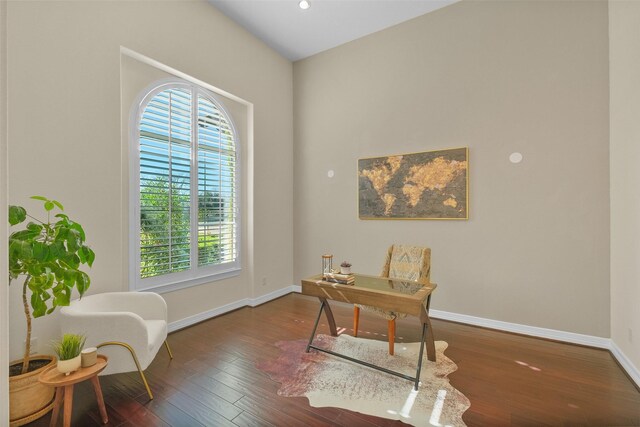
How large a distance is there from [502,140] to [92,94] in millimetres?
4224

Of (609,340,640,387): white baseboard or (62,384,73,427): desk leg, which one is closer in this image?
(62,384,73,427): desk leg

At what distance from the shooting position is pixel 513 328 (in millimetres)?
3369

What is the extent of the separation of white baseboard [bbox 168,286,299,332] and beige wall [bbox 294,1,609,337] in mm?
1191

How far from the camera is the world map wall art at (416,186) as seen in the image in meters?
3.64

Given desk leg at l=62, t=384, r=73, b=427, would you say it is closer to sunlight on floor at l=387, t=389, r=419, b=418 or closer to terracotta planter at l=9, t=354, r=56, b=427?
A: terracotta planter at l=9, t=354, r=56, b=427

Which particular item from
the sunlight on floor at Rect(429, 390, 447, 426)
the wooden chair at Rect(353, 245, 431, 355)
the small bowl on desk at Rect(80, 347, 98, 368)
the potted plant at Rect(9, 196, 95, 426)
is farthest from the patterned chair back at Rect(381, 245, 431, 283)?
the potted plant at Rect(9, 196, 95, 426)

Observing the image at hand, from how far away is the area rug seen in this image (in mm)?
2031

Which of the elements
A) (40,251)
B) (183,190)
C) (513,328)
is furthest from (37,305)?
Result: (513,328)

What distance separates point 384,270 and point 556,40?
307 cm

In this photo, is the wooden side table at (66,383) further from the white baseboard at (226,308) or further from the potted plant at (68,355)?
the white baseboard at (226,308)

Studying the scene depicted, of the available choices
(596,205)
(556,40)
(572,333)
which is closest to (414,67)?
(556,40)

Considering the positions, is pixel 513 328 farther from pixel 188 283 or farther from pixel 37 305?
pixel 37 305

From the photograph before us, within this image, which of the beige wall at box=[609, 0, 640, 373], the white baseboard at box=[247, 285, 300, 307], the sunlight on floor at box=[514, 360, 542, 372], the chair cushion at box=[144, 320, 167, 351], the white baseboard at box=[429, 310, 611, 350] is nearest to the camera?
the chair cushion at box=[144, 320, 167, 351]

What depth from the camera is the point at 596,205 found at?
9.82 feet
